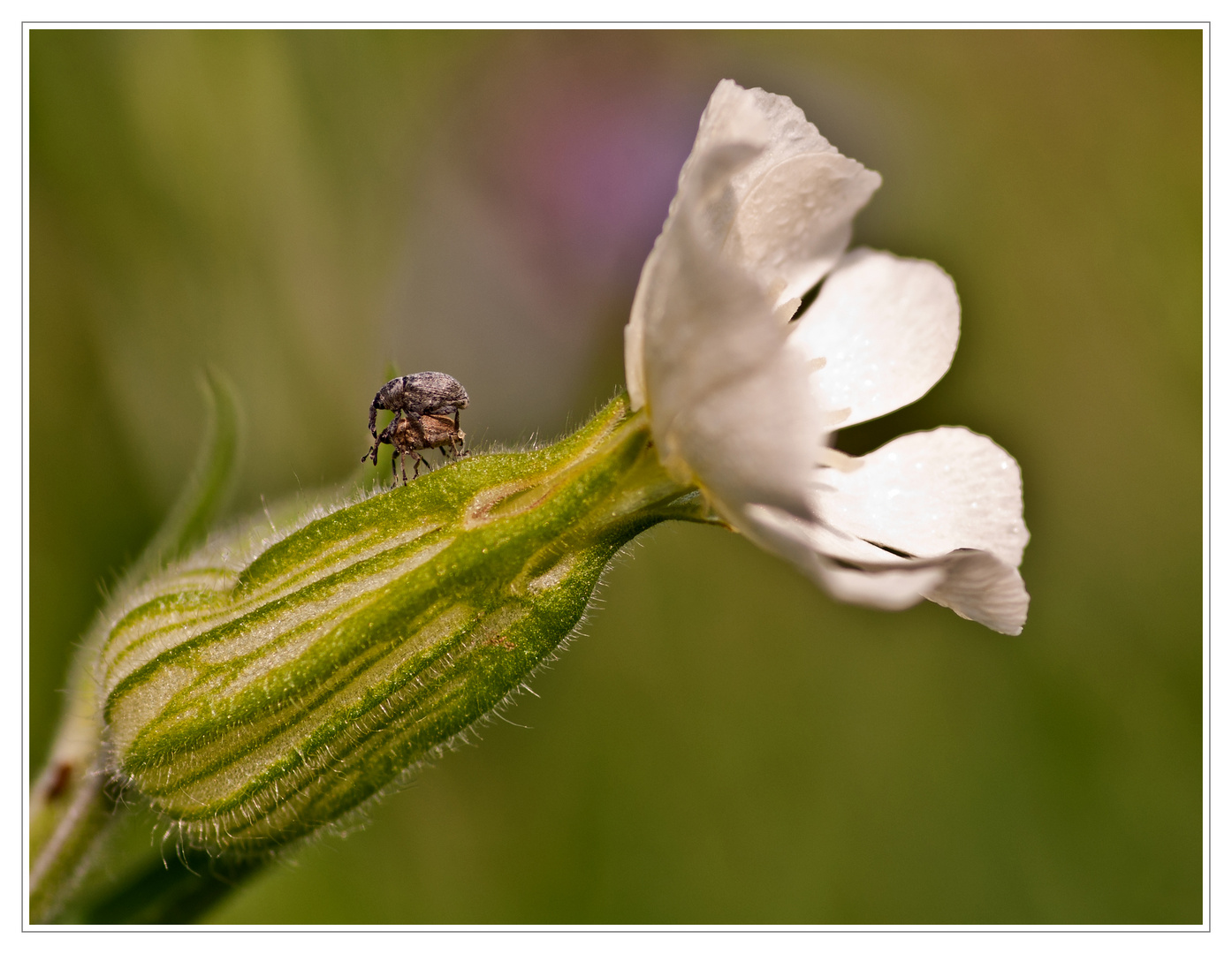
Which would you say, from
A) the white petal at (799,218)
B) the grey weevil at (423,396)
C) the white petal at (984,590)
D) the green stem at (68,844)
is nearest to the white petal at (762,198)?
the white petal at (799,218)

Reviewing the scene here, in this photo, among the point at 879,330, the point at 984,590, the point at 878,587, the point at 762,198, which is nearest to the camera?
the point at 878,587

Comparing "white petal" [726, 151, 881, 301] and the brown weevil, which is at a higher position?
"white petal" [726, 151, 881, 301]

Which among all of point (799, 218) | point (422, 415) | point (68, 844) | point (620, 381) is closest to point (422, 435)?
point (422, 415)

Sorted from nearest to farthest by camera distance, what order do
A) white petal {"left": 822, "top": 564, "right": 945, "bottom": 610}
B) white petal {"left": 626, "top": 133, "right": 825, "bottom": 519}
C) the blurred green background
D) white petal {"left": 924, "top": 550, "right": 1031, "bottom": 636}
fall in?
white petal {"left": 822, "top": 564, "right": 945, "bottom": 610}, white petal {"left": 626, "top": 133, "right": 825, "bottom": 519}, white petal {"left": 924, "top": 550, "right": 1031, "bottom": 636}, the blurred green background

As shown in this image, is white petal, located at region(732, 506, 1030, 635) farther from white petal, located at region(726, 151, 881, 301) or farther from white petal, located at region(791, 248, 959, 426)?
white petal, located at region(726, 151, 881, 301)

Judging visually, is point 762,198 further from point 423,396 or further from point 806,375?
point 423,396

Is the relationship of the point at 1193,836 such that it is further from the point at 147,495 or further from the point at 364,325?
the point at 147,495

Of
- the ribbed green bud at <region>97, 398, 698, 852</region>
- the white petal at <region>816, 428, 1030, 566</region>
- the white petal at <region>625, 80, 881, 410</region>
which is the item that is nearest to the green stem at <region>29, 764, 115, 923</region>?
the ribbed green bud at <region>97, 398, 698, 852</region>
